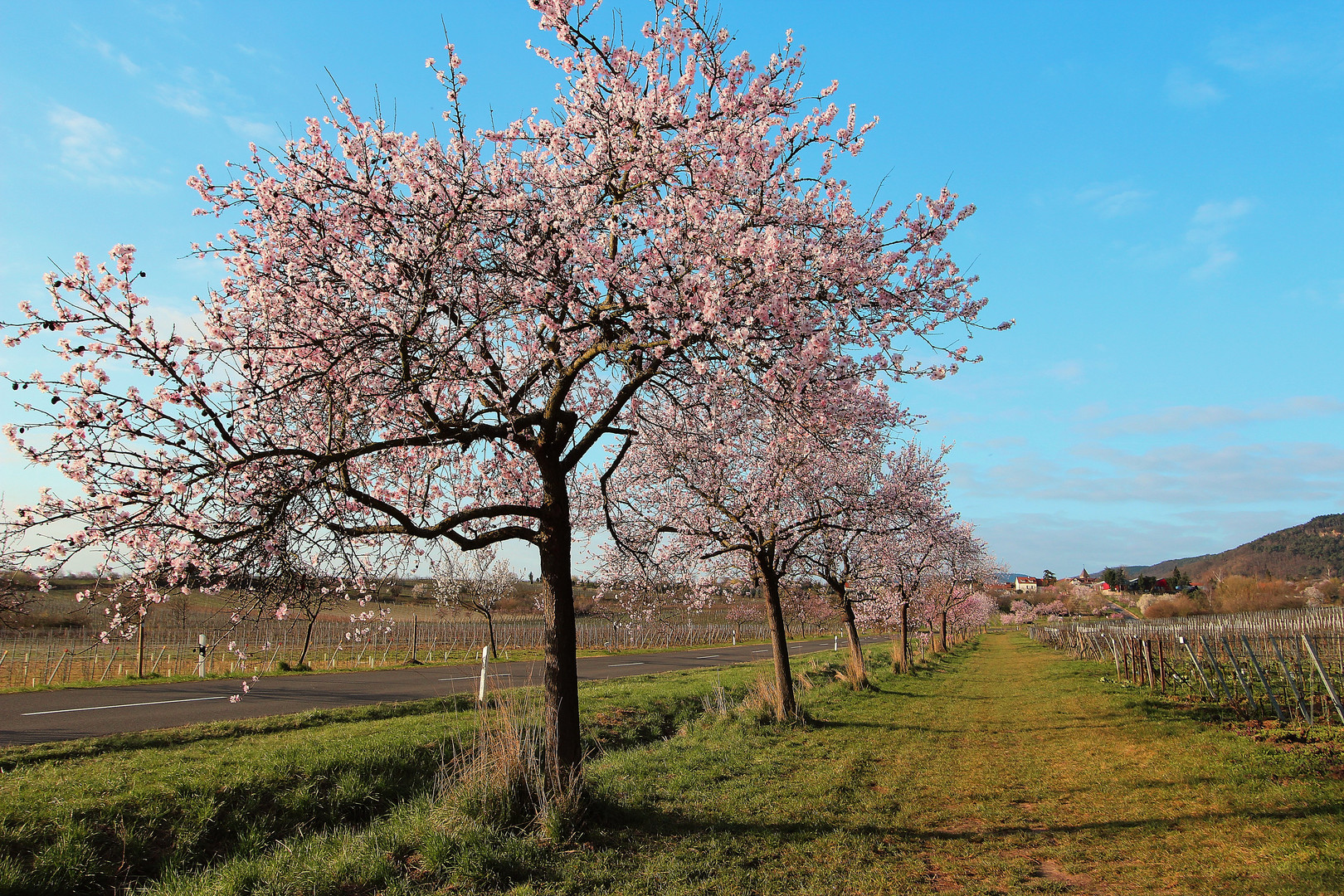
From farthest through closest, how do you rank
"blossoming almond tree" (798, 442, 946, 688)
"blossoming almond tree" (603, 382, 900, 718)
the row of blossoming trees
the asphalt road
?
"blossoming almond tree" (798, 442, 946, 688) → the asphalt road → "blossoming almond tree" (603, 382, 900, 718) → the row of blossoming trees

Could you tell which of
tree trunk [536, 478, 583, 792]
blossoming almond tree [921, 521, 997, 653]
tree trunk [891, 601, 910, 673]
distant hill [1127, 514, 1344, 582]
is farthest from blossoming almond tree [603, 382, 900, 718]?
distant hill [1127, 514, 1344, 582]

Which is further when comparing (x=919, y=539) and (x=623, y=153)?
(x=919, y=539)

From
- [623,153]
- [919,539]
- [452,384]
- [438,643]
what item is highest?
[623,153]

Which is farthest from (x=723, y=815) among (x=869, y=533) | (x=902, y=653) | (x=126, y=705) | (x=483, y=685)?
(x=902, y=653)

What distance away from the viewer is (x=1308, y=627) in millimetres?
25703

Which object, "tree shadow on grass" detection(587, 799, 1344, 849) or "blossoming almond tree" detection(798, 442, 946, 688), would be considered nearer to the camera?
"tree shadow on grass" detection(587, 799, 1344, 849)

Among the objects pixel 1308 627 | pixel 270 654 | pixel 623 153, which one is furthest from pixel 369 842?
pixel 270 654

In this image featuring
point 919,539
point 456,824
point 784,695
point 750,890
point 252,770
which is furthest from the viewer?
point 919,539

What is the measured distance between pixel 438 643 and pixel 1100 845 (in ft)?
142

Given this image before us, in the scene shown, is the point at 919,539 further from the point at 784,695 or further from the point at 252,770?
the point at 252,770

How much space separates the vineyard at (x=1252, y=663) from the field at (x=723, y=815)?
4.86 ft

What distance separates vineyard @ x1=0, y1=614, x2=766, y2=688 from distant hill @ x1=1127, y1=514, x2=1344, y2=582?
86.9 m

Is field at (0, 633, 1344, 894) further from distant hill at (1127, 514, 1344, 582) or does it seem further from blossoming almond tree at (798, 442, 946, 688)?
distant hill at (1127, 514, 1344, 582)

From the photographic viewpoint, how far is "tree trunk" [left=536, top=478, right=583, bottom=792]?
23.9ft
